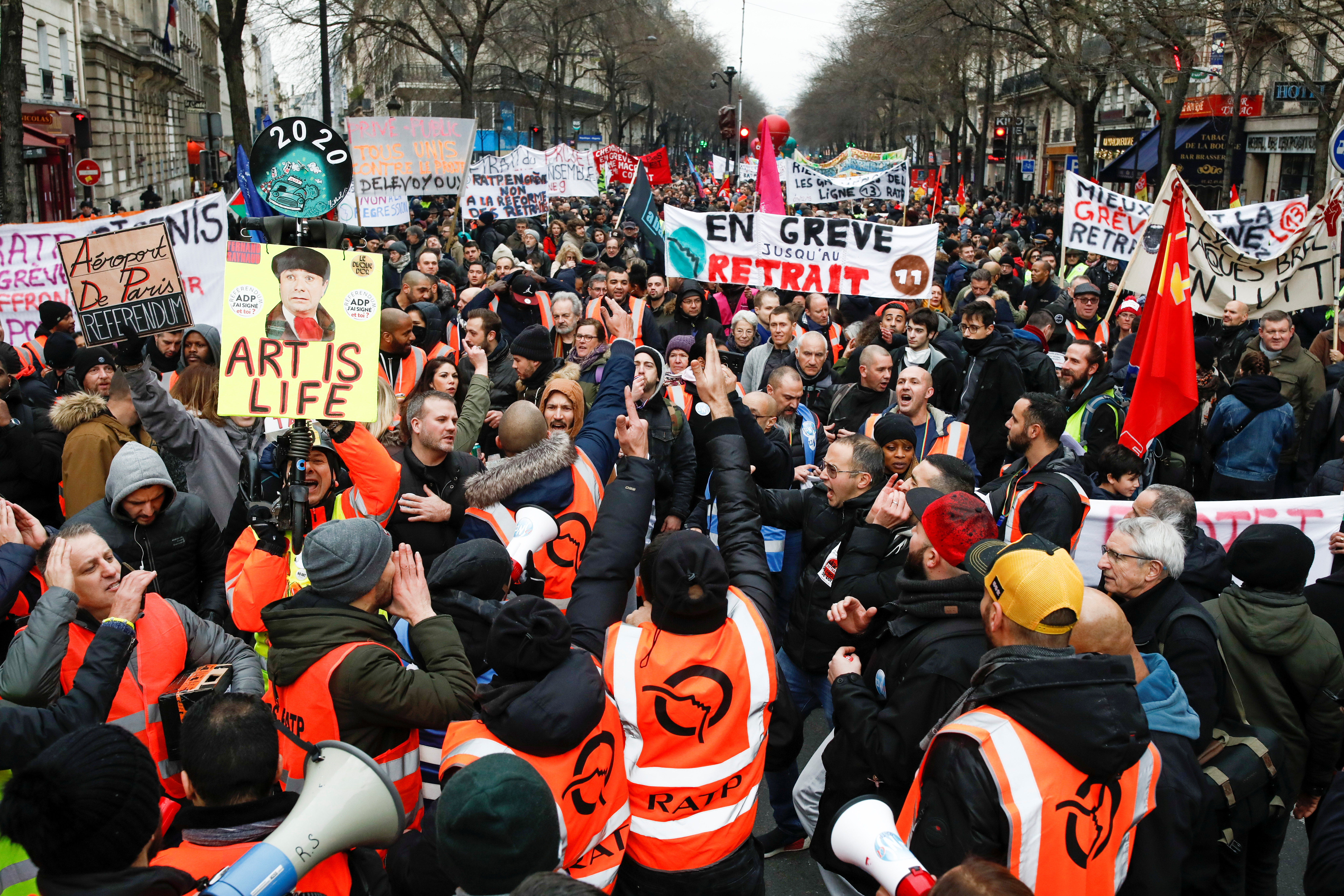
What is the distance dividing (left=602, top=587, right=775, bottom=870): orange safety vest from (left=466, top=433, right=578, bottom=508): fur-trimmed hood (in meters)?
1.29

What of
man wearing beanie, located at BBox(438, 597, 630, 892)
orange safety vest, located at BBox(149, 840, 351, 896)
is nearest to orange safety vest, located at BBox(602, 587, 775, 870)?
man wearing beanie, located at BBox(438, 597, 630, 892)

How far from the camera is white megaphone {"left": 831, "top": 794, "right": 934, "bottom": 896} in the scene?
2256 millimetres

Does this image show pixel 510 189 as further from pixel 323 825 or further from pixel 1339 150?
pixel 323 825

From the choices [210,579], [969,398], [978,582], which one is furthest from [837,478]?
[969,398]

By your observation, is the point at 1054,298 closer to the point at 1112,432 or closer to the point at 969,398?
the point at 969,398

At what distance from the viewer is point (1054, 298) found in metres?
11.7

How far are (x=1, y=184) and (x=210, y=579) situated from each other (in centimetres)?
1094

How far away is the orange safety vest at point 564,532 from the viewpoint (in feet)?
13.3

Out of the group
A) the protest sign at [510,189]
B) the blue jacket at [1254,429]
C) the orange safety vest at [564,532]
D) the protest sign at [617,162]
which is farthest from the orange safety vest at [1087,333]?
the protest sign at [617,162]

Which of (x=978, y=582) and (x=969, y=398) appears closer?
(x=978, y=582)

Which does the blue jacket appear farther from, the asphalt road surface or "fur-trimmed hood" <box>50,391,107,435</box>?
"fur-trimmed hood" <box>50,391,107,435</box>

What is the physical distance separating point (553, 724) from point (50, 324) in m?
6.41

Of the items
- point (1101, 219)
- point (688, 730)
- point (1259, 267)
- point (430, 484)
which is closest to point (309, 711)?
point (688, 730)

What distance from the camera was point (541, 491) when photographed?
4.03m
